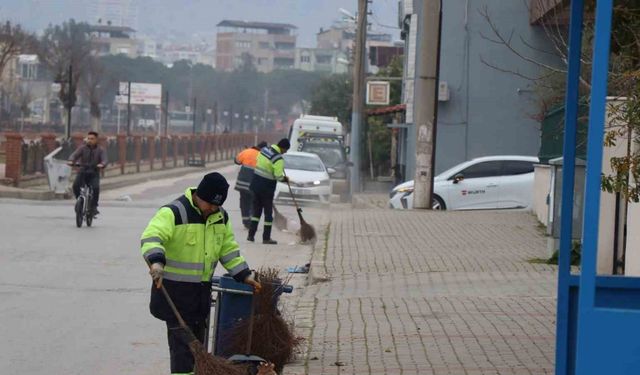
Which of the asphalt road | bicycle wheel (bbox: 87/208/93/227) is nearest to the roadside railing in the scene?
the asphalt road

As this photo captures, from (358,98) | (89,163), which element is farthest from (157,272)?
(358,98)

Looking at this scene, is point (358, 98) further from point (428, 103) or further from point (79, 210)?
point (79, 210)

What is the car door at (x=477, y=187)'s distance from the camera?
26.8 m

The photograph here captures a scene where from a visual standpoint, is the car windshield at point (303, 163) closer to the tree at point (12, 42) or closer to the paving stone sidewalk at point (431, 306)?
the paving stone sidewalk at point (431, 306)

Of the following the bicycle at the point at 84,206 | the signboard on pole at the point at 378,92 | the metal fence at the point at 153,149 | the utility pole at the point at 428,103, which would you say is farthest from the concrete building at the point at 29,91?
the bicycle at the point at 84,206

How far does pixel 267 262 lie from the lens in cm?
1667

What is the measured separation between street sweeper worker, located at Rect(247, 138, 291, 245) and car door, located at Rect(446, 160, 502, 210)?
8.57 metres

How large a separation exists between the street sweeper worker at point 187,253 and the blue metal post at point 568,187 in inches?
87.6

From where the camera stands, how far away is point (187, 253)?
7438 mm

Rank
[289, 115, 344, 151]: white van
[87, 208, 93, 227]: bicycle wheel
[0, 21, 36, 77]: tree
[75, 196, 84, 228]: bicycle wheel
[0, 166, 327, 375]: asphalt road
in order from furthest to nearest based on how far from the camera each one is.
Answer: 1. [0, 21, 36, 77]: tree
2. [289, 115, 344, 151]: white van
3. [87, 208, 93, 227]: bicycle wheel
4. [75, 196, 84, 228]: bicycle wheel
5. [0, 166, 327, 375]: asphalt road

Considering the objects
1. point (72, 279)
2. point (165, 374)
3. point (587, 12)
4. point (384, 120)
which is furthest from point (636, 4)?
point (384, 120)

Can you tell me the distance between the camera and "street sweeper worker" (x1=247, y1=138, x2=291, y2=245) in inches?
739

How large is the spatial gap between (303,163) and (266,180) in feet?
45.8

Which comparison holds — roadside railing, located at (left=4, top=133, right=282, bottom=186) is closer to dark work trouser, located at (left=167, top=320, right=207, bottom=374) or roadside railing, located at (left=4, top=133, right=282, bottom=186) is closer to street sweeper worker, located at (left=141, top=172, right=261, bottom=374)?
street sweeper worker, located at (left=141, top=172, right=261, bottom=374)
